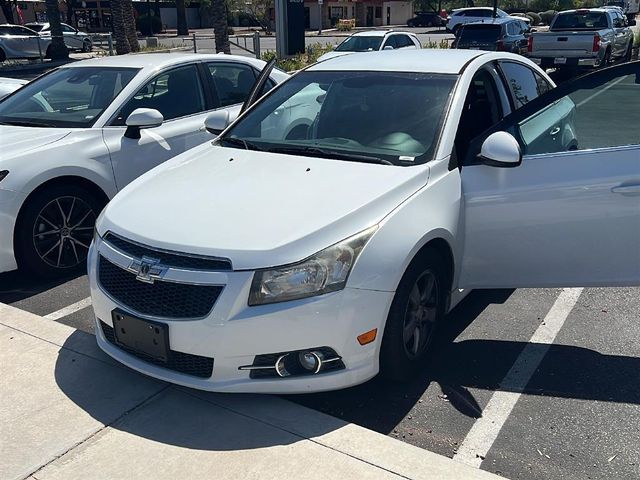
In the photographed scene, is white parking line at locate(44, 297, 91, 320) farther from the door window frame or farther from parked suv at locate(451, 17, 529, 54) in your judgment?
parked suv at locate(451, 17, 529, 54)

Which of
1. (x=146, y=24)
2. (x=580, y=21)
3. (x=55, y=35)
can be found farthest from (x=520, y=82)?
(x=146, y=24)

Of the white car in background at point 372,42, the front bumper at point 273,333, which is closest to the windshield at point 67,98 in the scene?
the front bumper at point 273,333

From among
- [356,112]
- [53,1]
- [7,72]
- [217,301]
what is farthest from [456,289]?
[53,1]

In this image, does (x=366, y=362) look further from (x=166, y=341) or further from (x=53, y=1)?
(x=53, y=1)

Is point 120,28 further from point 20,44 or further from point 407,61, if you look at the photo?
point 407,61

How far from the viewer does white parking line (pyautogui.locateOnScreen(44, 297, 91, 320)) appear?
4543 mm

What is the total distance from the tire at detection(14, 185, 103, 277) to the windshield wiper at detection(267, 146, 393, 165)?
1.92 m

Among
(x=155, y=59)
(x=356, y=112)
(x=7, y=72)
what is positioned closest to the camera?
(x=356, y=112)

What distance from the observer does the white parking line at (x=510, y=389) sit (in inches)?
120

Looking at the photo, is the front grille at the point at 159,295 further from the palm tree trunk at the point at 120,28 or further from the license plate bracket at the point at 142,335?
the palm tree trunk at the point at 120,28

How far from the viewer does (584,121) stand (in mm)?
3971

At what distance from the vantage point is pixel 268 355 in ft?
9.95

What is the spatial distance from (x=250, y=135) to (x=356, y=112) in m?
0.77

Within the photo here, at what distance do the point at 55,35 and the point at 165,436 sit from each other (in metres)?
28.1
